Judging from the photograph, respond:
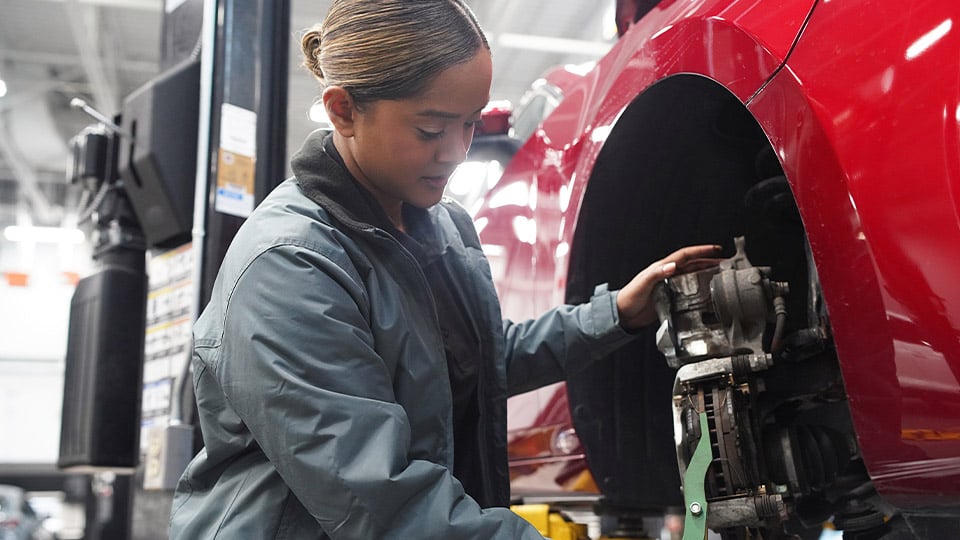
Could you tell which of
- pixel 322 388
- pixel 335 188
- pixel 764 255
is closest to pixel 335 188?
pixel 335 188

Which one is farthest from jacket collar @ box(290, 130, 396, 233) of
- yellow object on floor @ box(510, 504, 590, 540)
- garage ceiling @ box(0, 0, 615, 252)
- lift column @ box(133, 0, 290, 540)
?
garage ceiling @ box(0, 0, 615, 252)

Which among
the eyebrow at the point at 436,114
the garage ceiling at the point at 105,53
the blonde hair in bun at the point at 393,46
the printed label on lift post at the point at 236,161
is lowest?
the eyebrow at the point at 436,114

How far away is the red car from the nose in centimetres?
37

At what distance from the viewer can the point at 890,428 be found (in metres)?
1.06

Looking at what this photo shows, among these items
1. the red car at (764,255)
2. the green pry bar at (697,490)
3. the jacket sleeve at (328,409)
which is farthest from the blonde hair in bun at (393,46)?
the green pry bar at (697,490)

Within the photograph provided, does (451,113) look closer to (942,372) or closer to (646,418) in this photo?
(942,372)

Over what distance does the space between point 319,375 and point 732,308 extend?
0.64 metres

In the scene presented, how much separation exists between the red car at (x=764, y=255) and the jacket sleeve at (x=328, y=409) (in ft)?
1.42

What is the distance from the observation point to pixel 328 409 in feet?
3.50

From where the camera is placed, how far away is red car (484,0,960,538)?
1006 millimetres

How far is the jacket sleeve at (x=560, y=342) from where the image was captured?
5.26 feet

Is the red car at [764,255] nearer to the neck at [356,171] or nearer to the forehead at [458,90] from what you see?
the forehead at [458,90]

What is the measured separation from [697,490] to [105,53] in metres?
10.8

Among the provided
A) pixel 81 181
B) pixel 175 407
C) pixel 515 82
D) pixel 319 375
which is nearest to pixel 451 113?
pixel 319 375
